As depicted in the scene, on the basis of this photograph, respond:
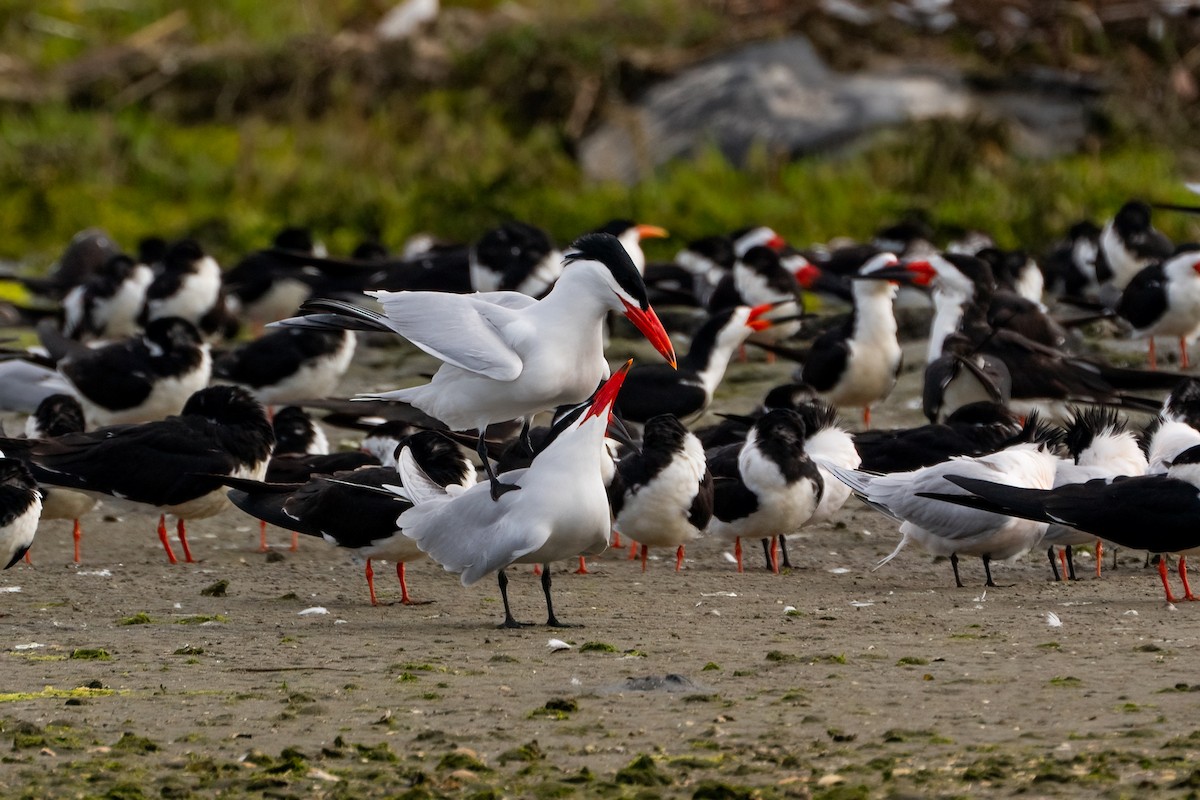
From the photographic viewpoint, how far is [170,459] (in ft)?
26.2

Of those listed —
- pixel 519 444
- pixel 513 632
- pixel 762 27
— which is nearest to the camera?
pixel 513 632

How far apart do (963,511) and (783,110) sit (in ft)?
42.4

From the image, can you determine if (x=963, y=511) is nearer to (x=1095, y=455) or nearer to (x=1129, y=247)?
(x=1095, y=455)

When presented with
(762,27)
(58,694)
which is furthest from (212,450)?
(762,27)

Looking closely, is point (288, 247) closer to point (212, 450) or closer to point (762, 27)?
point (212, 450)

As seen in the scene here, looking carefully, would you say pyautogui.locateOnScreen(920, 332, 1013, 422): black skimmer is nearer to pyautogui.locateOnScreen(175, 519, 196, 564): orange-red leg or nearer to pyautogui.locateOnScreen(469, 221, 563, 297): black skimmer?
pyautogui.locateOnScreen(469, 221, 563, 297): black skimmer

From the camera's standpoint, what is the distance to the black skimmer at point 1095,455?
7.50 meters

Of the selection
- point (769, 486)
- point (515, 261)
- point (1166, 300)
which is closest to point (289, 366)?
point (515, 261)

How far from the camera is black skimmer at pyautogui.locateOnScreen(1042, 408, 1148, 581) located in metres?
7.50

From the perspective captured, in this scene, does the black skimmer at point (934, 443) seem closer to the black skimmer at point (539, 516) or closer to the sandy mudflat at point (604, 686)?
the sandy mudflat at point (604, 686)

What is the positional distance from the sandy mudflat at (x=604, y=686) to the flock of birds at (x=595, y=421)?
0.98 ft

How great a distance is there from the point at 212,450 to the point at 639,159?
12.2 meters

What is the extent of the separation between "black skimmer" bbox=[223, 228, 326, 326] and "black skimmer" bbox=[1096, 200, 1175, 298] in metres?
5.69

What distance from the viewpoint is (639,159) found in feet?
65.1
